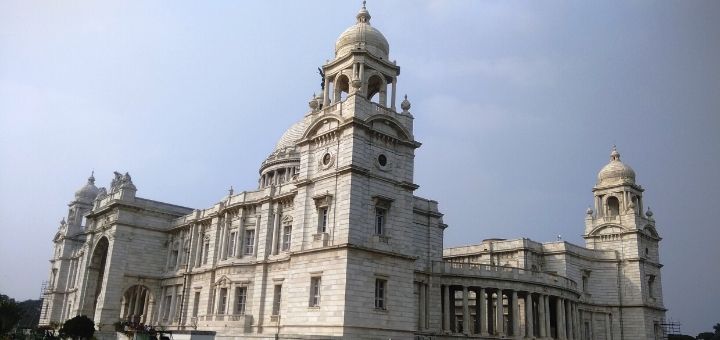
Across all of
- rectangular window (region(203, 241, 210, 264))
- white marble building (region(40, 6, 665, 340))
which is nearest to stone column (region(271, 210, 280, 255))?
white marble building (region(40, 6, 665, 340))

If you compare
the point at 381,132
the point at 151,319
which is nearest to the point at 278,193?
the point at 381,132

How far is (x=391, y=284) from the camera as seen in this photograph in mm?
33781

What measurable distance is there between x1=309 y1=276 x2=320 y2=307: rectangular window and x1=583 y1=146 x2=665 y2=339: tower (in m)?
38.6

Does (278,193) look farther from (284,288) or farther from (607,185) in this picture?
(607,185)

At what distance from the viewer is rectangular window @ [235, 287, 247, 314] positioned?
43.3 m

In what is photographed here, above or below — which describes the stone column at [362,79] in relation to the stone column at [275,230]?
above

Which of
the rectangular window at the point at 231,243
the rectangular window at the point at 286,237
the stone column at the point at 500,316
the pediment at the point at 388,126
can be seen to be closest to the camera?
the pediment at the point at 388,126

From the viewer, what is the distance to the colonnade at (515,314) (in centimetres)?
4331

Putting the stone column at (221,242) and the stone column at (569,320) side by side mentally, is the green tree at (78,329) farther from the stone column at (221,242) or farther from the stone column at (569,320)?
the stone column at (569,320)

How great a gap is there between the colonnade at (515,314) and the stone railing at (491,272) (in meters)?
0.98

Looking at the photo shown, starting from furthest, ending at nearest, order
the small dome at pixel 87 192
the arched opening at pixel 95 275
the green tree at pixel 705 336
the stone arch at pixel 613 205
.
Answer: the green tree at pixel 705 336 → the small dome at pixel 87 192 → the stone arch at pixel 613 205 → the arched opening at pixel 95 275

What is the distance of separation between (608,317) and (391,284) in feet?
113

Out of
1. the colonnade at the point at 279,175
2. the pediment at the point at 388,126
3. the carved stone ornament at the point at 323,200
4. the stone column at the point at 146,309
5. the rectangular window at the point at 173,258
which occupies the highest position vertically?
the colonnade at the point at 279,175

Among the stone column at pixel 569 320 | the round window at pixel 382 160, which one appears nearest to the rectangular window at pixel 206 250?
the round window at pixel 382 160
